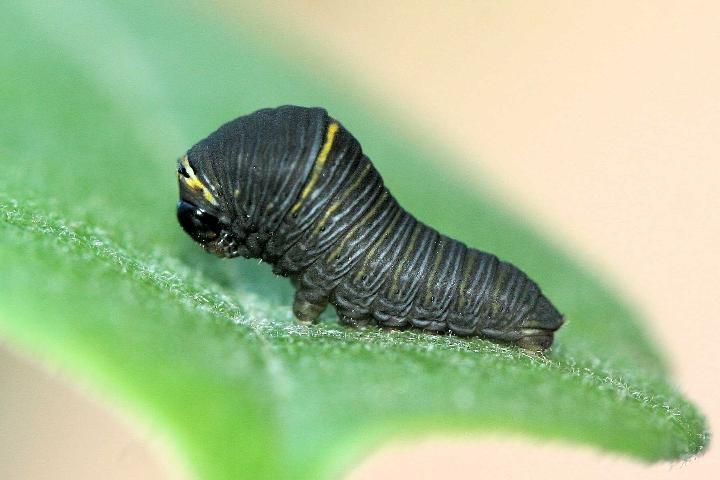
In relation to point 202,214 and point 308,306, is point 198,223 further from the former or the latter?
point 308,306

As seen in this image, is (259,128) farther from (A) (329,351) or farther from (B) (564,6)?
(B) (564,6)

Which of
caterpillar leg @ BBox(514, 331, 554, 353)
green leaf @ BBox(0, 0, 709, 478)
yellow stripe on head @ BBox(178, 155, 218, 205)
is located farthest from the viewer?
yellow stripe on head @ BBox(178, 155, 218, 205)

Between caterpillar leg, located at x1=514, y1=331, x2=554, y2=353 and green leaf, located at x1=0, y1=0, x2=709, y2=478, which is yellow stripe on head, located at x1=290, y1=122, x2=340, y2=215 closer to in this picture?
green leaf, located at x1=0, y1=0, x2=709, y2=478

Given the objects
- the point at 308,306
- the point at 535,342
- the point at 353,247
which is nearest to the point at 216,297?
the point at 308,306

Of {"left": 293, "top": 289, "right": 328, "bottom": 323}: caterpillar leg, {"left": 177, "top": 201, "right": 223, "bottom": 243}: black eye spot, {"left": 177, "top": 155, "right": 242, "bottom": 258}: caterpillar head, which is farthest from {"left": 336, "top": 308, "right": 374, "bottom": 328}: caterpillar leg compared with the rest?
{"left": 177, "top": 201, "right": 223, "bottom": 243}: black eye spot

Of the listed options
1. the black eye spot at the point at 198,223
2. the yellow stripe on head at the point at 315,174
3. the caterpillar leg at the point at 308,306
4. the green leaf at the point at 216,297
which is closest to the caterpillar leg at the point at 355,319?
the caterpillar leg at the point at 308,306

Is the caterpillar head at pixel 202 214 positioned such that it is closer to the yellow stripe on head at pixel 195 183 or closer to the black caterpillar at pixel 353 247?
the yellow stripe on head at pixel 195 183
